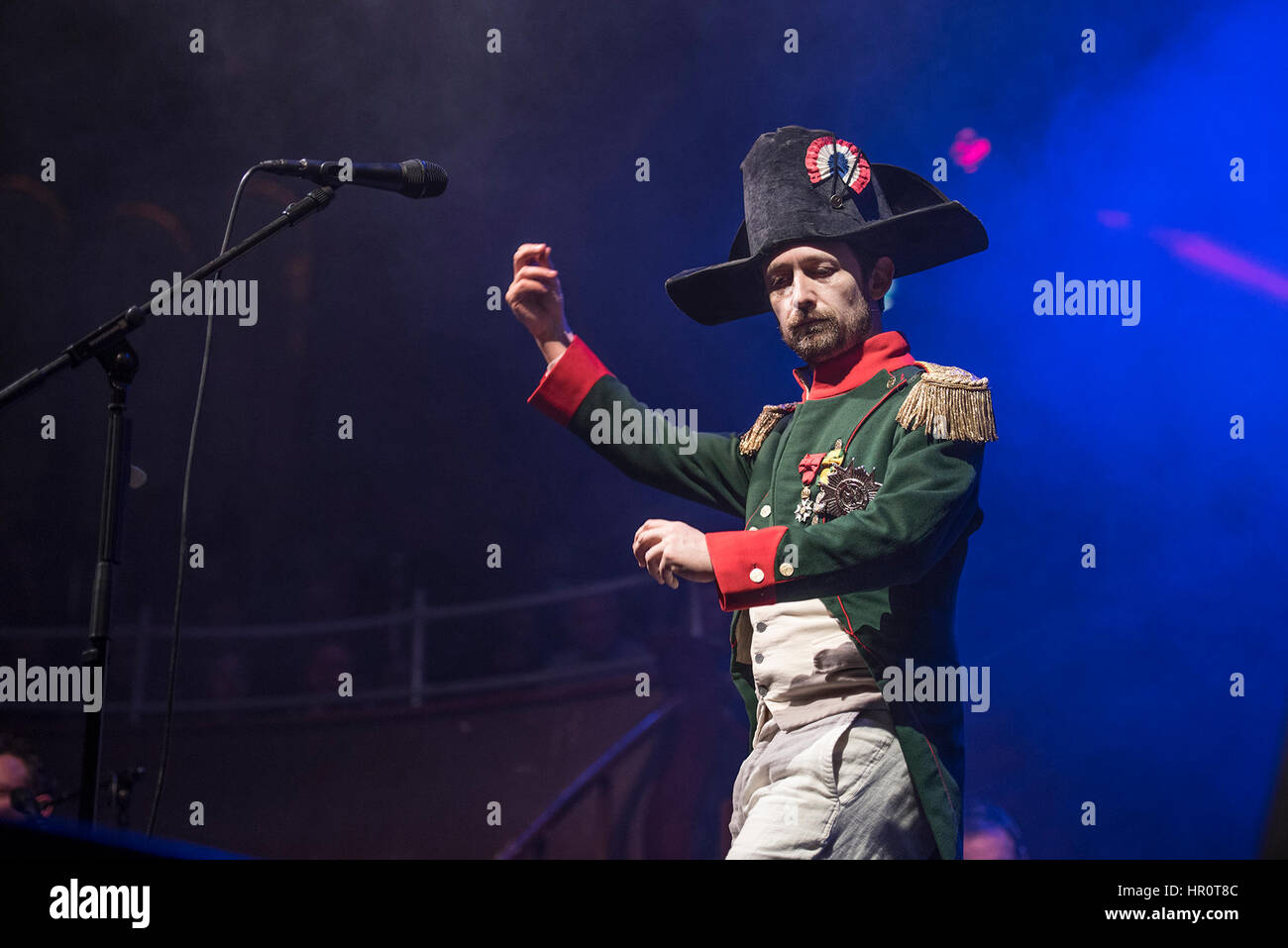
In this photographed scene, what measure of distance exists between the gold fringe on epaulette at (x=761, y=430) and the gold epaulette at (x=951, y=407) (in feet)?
1.17

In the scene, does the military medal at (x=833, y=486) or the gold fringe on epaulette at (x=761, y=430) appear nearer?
the military medal at (x=833, y=486)

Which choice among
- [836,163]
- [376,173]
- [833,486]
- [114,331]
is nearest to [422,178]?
[376,173]

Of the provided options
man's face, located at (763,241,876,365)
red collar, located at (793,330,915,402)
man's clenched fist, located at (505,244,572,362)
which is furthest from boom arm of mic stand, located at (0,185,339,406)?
red collar, located at (793,330,915,402)

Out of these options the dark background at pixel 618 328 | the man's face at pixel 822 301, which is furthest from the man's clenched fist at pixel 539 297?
the dark background at pixel 618 328

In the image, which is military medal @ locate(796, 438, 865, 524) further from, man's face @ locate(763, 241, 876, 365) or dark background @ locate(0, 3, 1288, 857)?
dark background @ locate(0, 3, 1288, 857)

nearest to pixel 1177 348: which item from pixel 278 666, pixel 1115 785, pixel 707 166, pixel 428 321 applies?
pixel 1115 785

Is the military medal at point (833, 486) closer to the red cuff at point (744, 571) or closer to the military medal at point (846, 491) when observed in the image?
the military medal at point (846, 491)

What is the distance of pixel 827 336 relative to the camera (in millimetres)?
2285

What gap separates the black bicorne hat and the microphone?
0.66 metres

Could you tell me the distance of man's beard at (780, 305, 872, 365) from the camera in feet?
7.49

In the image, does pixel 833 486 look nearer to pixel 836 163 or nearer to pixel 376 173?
pixel 836 163

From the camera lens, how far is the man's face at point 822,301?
90.0 inches

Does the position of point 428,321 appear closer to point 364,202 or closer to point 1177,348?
point 364,202
